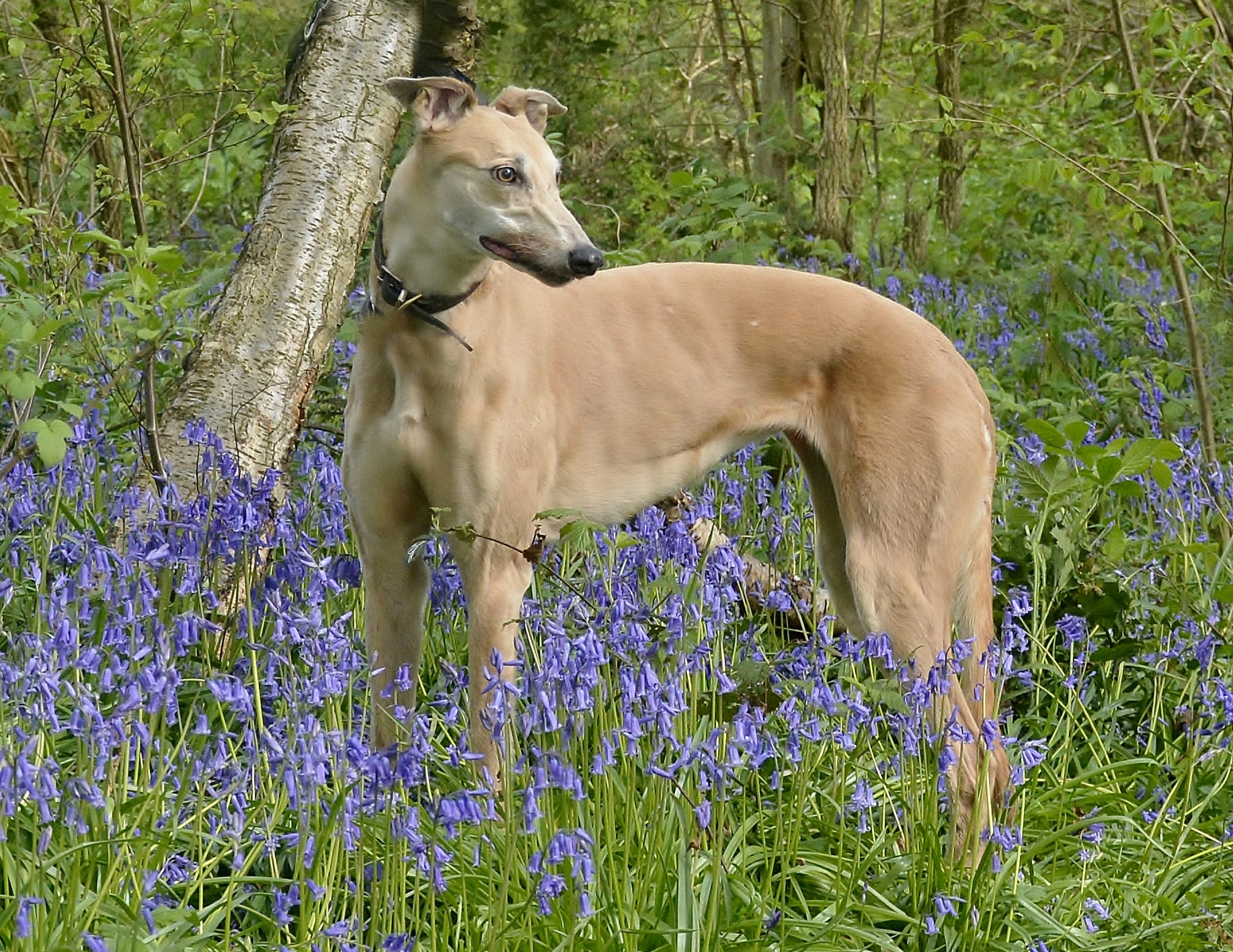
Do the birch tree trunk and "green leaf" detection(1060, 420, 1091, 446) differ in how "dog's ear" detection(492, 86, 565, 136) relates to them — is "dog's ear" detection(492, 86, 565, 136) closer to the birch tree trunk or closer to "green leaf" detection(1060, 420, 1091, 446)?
the birch tree trunk

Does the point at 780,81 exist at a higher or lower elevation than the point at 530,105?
higher

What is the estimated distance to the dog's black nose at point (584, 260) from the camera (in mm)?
3400

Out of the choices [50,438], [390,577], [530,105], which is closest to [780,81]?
[530,105]

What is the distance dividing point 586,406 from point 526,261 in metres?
0.66

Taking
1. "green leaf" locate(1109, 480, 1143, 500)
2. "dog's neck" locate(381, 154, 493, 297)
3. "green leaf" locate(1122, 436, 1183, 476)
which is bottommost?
"green leaf" locate(1109, 480, 1143, 500)

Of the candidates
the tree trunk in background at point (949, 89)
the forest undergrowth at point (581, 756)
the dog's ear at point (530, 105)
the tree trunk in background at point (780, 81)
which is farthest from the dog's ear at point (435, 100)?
the tree trunk in background at point (949, 89)

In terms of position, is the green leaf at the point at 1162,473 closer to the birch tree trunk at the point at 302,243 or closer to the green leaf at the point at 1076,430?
the green leaf at the point at 1076,430

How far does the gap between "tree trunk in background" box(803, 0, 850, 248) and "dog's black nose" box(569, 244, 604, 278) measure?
15.8 ft

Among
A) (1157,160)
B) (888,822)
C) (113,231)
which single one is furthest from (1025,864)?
(113,231)

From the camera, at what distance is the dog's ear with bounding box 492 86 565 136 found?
3.94 m

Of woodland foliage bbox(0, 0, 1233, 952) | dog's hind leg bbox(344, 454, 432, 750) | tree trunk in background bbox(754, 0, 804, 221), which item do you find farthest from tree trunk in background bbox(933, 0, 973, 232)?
dog's hind leg bbox(344, 454, 432, 750)

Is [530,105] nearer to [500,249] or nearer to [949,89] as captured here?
[500,249]

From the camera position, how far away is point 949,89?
10258 millimetres

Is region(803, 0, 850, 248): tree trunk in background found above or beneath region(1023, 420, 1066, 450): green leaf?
above
